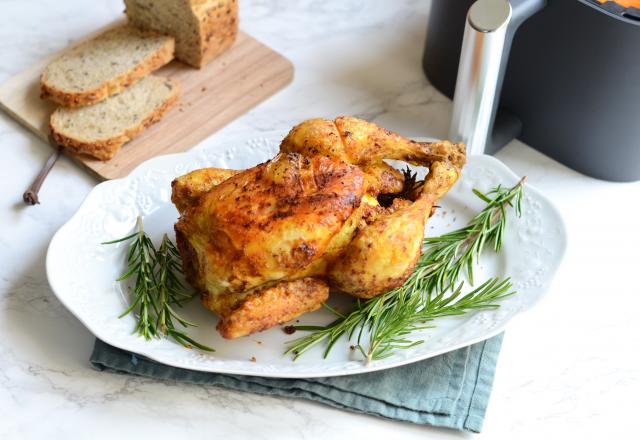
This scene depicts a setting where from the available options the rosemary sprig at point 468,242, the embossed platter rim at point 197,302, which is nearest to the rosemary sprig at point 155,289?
the embossed platter rim at point 197,302

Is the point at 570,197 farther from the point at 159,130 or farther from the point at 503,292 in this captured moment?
the point at 159,130

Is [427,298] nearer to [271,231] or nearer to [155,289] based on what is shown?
[271,231]

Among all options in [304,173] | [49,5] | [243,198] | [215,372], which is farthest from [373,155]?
[49,5]

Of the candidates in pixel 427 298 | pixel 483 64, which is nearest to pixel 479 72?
pixel 483 64

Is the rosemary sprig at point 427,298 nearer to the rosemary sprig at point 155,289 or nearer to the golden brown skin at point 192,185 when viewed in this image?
the rosemary sprig at point 155,289

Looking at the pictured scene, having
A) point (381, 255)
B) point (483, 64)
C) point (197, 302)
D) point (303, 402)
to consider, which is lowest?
point (303, 402)

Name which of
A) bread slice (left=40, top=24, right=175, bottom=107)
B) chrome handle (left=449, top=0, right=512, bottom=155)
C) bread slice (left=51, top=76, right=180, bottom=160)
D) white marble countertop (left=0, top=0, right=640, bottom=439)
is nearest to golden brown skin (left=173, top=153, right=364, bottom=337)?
white marble countertop (left=0, top=0, right=640, bottom=439)
